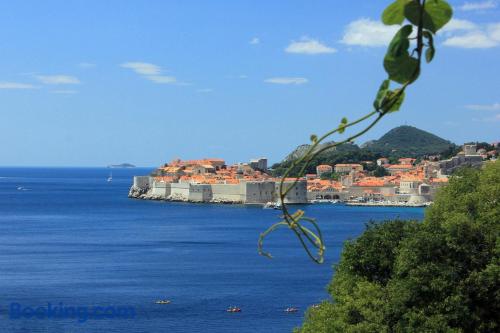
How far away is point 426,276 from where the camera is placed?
7320mm

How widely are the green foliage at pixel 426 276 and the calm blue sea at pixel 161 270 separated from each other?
6.33m

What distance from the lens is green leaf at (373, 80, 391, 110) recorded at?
460 millimetres

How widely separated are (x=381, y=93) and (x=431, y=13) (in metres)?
0.06

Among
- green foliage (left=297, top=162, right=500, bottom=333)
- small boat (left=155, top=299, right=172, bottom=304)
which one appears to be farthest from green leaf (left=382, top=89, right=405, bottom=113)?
small boat (left=155, top=299, right=172, bottom=304)

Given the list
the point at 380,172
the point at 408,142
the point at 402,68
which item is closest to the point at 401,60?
the point at 402,68

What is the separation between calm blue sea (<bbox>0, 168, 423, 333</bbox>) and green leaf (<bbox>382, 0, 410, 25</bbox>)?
47.4 ft

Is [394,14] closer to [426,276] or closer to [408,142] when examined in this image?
[426,276]

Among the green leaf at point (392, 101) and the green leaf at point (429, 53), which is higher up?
the green leaf at point (429, 53)

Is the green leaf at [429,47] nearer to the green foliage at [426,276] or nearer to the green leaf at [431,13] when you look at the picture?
the green leaf at [431,13]

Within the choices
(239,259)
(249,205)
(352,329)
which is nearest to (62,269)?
(239,259)

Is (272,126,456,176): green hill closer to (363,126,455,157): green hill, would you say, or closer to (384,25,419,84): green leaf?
(363,126,455,157): green hill

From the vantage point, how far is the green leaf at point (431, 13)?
0.44 m

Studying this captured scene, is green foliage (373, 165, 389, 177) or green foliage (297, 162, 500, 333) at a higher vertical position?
green foliage (373, 165, 389, 177)

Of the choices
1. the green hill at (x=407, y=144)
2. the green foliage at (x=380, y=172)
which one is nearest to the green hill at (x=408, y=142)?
the green hill at (x=407, y=144)
